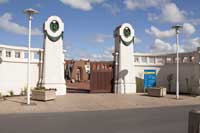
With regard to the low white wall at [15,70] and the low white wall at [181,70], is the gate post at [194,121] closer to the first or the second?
the low white wall at [15,70]

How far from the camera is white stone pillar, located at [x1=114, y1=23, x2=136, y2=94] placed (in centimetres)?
2364

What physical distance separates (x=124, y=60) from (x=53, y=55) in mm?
6498

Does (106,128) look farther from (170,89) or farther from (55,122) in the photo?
(170,89)

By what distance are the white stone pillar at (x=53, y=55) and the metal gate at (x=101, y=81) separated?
3.61 m

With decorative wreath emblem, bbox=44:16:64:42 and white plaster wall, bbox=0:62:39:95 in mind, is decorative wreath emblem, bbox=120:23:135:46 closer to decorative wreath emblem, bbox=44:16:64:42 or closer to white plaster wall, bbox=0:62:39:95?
decorative wreath emblem, bbox=44:16:64:42

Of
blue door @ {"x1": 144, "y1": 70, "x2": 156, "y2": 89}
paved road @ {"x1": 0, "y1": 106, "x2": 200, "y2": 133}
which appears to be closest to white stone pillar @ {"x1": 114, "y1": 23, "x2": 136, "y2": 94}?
blue door @ {"x1": 144, "y1": 70, "x2": 156, "y2": 89}

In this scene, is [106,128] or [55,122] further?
[55,122]

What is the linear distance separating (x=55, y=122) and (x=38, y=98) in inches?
300

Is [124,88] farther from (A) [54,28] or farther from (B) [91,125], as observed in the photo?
(B) [91,125]

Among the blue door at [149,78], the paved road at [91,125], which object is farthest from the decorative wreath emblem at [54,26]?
the paved road at [91,125]

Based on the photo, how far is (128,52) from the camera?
24.0 metres

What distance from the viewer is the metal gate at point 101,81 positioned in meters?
23.7

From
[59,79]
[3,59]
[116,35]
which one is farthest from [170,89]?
[3,59]

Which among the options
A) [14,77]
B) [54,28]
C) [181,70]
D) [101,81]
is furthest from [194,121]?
[181,70]
